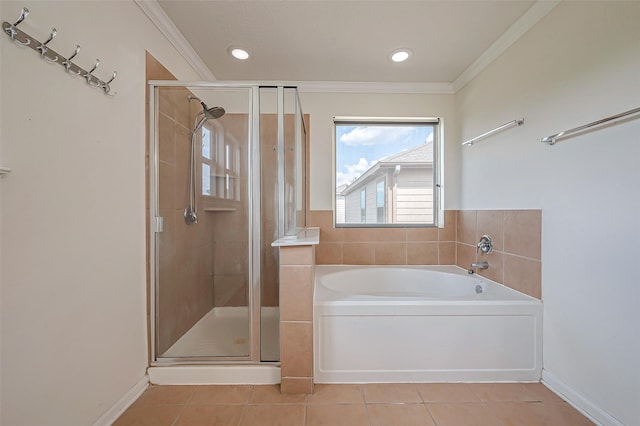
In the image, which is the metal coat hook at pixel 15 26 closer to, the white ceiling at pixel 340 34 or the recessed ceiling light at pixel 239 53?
the white ceiling at pixel 340 34

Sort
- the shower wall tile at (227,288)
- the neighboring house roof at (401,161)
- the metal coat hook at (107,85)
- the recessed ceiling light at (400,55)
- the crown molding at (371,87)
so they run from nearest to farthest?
the metal coat hook at (107,85) → the shower wall tile at (227,288) → the recessed ceiling light at (400,55) → the crown molding at (371,87) → the neighboring house roof at (401,161)

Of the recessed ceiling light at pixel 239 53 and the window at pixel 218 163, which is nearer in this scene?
the window at pixel 218 163

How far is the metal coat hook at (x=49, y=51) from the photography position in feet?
2.73

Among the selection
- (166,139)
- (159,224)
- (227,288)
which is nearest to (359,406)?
(227,288)

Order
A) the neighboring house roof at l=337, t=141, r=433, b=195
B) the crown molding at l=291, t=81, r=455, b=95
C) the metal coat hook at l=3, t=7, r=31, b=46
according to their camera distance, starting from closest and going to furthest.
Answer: the metal coat hook at l=3, t=7, r=31, b=46 → the crown molding at l=291, t=81, r=455, b=95 → the neighboring house roof at l=337, t=141, r=433, b=195

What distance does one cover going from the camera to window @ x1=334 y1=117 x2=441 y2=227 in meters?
2.56

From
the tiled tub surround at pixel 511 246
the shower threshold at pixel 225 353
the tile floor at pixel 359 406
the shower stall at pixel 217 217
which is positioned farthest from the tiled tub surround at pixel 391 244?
the tile floor at pixel 359 406

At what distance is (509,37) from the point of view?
1.71 m

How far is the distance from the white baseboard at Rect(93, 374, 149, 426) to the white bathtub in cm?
102

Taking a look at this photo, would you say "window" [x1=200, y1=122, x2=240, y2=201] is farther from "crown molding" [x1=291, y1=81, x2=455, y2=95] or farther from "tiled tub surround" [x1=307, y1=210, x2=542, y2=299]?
"crown molding" [x1=291, y1=81, x2=455, y2=95]

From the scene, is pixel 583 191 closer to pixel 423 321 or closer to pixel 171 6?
pixel 423 321

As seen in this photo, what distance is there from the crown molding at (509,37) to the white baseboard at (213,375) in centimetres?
268

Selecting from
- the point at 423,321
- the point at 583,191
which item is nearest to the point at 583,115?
the point at 583,191

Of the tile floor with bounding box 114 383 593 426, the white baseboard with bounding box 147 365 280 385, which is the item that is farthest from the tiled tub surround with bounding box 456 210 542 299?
the white baseboard with bounding box 147 365 280 385
